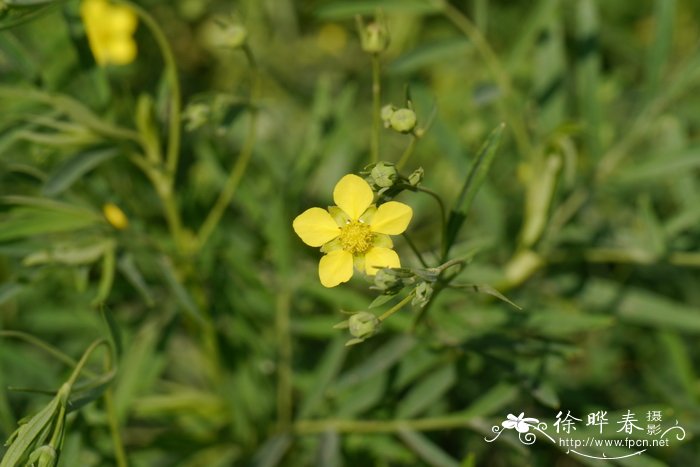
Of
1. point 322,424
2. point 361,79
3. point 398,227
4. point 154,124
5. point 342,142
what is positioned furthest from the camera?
point 361,79

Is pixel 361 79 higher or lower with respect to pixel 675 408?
higher

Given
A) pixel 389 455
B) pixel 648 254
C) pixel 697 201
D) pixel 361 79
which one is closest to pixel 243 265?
pixel 389 455

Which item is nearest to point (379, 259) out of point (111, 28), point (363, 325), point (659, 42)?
point (363, 325)

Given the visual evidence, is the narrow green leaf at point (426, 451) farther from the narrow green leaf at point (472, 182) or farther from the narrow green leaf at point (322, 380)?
the narrow green leaf at point (472, 182)

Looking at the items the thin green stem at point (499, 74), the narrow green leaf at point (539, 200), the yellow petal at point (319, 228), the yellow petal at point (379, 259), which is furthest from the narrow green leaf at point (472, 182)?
the thin green stem at point (499, 74)

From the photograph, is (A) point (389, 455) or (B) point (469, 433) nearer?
(A) point (389, 455)

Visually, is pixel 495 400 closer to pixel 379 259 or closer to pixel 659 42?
pixel 379 259

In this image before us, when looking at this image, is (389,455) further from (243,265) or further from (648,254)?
(648,254)
